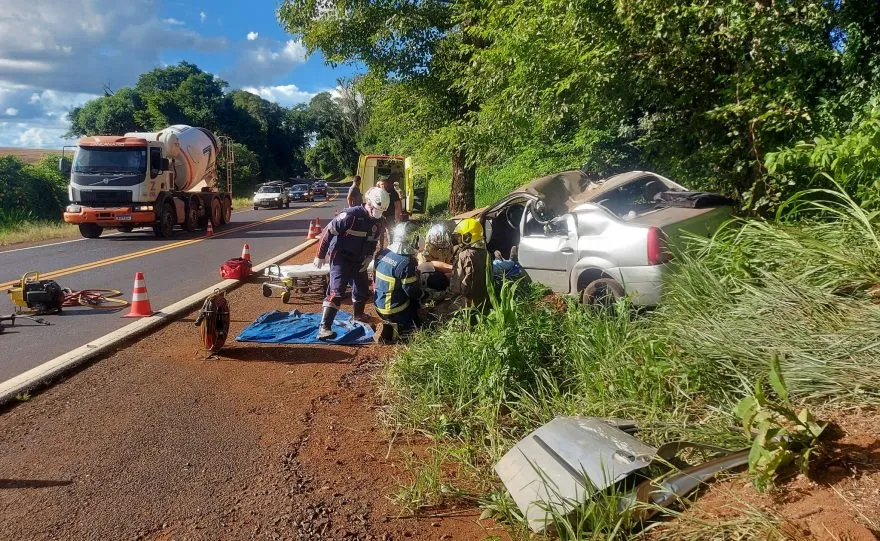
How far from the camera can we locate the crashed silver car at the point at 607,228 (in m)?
6.12

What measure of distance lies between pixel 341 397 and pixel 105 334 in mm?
3638

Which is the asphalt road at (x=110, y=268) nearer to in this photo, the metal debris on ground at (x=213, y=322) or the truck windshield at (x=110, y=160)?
the metal debris on ground at (x=213, y=322)

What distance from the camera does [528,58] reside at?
362 inches

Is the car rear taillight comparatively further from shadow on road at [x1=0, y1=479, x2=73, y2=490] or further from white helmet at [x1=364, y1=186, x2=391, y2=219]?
shadow on road at [x1=0, y1=479, x2=73, y2=490]

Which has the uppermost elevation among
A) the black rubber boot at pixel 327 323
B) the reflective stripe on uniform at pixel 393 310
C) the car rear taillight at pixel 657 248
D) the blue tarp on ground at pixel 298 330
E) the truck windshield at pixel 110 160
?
the truck windshield at pixel 110 160

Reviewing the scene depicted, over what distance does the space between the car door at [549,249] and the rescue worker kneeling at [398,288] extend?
6.04 feet

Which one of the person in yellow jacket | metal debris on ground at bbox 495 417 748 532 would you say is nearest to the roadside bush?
the person in yellow jacket

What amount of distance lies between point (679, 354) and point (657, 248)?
223cm

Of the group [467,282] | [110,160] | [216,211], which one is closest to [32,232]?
[110,160]

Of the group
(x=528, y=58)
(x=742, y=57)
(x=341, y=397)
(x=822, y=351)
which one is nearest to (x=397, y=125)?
(x=528, y=58)

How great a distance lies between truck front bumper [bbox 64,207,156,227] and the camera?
18.6 m

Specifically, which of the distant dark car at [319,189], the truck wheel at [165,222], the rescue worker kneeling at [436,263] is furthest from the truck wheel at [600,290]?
the distant dark car at [319,189]

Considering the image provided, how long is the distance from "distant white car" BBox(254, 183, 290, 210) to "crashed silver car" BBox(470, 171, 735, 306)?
32.0m

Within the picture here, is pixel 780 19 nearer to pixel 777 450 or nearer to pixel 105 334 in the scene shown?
pixel 777 450
